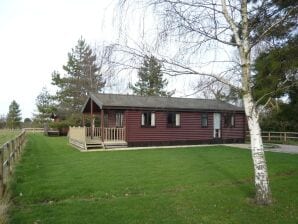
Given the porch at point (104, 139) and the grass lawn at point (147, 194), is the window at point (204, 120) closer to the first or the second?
the porch at point (104, 139)

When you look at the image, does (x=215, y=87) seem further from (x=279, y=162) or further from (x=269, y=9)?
(x=279, y=162)

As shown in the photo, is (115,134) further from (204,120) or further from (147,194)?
(147,194)

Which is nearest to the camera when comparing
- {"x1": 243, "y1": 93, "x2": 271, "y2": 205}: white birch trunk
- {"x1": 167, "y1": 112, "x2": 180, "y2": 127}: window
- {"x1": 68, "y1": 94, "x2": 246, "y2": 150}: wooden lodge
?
{"x1": 243, "y1": 93, "x2": 271, "y2": 205}: white birch trunk

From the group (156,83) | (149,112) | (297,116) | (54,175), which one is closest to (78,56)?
(149,112)

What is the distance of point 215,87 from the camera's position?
7371 mm

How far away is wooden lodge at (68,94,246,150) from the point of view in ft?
70.9

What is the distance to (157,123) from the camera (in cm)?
2305

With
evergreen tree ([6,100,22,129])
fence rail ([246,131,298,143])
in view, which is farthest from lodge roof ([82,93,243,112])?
evergreen tree ([6,100,22,129])

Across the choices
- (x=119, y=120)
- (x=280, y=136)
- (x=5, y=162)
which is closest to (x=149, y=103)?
(x=119, y=120)

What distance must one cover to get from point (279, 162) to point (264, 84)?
6084 mm

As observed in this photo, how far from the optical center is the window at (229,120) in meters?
25.8

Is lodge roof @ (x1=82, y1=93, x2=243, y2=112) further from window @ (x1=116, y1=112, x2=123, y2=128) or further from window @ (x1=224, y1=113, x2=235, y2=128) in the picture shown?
window @ (x1=116, y1=112, x2=123, y2=128)

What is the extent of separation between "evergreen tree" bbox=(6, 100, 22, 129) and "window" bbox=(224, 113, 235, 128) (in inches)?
2010

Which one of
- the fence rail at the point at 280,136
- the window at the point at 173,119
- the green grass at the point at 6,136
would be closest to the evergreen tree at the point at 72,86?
the green grass at the point at 6,136
